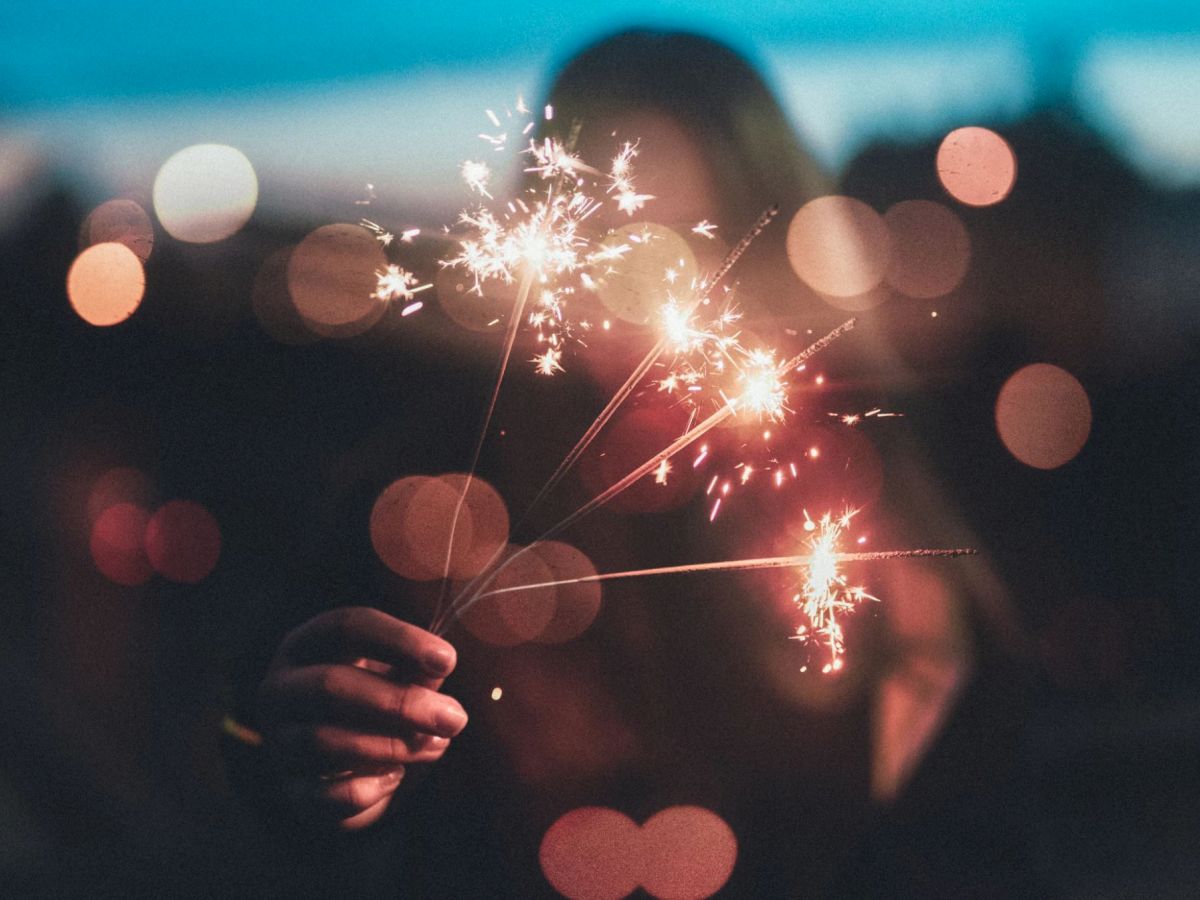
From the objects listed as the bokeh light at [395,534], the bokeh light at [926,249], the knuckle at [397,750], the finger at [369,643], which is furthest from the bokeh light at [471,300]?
the bokeh light at [926,249]

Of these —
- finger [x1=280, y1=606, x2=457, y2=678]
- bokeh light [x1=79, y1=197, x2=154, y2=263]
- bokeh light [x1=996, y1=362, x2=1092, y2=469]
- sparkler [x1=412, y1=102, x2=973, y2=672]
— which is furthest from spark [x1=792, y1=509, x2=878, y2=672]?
bokeh light [x1=79, y1=197, x2=154, y2=263]

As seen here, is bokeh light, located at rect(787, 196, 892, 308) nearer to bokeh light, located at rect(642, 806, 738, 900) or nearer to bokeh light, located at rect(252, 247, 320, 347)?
bokeh light, located at rect(642, 806, 738, 900)

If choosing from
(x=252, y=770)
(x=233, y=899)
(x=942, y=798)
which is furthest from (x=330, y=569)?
(x=233, y=899)

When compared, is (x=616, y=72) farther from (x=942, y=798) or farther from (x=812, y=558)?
(x=942, y=798)

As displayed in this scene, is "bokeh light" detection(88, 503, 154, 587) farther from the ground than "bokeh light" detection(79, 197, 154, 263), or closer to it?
closer to it

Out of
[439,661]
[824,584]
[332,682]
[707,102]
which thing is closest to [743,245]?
[824,584]

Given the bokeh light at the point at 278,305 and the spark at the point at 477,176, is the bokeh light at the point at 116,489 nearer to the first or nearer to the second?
the bokeh light at the point at 278,305
